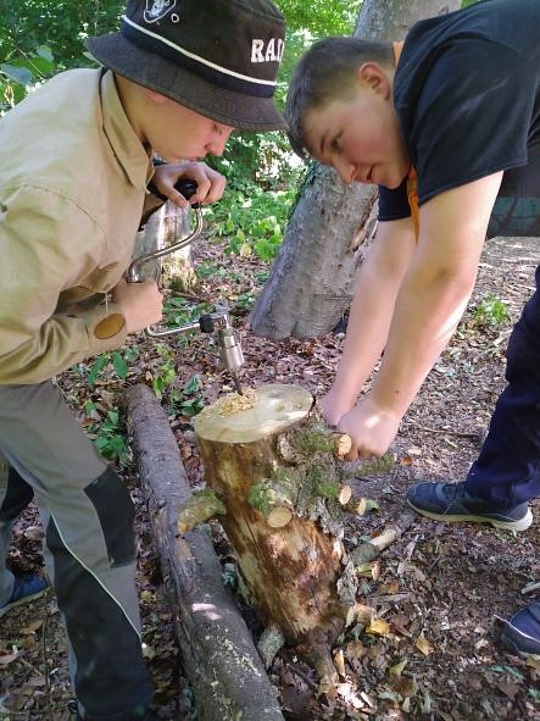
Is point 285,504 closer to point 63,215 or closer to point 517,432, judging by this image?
point 63,215

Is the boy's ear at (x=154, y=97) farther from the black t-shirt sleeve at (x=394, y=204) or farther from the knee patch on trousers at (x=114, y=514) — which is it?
the knee patch on trousers at (x=114, y=514)

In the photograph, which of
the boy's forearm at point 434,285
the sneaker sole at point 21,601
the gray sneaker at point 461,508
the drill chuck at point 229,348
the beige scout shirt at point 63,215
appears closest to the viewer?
the beige scout shirt at point 63,215

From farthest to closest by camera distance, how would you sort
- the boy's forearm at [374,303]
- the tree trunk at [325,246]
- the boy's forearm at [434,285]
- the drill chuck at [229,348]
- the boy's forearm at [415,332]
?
the tree trunk at [325,246], the boy's forearm at [374,303], the drill chuck at [229,348], the boy's forearm at [415,332], the boy's forearm at [434,285]

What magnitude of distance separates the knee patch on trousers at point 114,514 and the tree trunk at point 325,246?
8.54 ft

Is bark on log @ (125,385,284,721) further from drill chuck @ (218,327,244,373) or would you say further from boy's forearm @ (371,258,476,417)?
boy's forearm @ (371,258,476,417)

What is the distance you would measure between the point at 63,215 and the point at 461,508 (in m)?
2.17

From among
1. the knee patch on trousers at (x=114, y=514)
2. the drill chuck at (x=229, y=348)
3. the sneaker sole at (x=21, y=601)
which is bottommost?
the sneaker sole at (x=21, y=601)

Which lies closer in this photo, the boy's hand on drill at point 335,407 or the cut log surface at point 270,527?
the cut log surface at point 270,527

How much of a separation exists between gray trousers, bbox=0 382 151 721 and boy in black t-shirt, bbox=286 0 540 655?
816 millimetres

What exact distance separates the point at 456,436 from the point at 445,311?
1.92 m

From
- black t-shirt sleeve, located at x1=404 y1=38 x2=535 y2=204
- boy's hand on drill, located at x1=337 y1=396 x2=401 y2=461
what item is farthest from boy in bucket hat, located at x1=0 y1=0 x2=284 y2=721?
boy's hand on drill, located at x1=337 y1=396 x2=401 y2=461

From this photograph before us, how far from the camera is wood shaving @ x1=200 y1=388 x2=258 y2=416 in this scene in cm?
201

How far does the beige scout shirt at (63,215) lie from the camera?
140cm

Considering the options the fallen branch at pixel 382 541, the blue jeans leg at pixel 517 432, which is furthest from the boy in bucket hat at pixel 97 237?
the blue jeans leg at pixel 517 432
